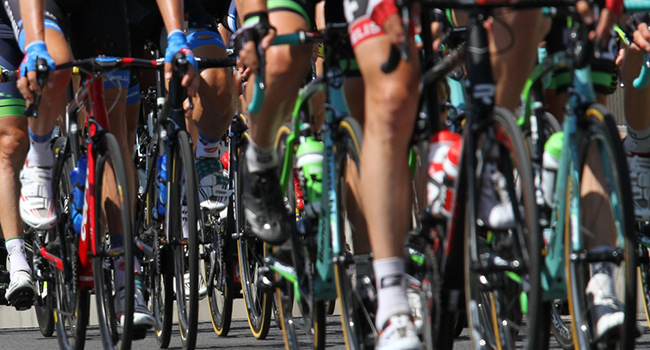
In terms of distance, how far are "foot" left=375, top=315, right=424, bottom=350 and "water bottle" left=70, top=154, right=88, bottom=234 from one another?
2012mm

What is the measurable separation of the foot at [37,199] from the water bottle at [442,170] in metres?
2.46

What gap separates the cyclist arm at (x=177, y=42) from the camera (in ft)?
17.1

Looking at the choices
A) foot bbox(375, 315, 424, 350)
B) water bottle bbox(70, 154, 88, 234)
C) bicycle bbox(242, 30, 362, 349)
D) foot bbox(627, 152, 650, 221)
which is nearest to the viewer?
foot bbox(375, 315, 424, 350)

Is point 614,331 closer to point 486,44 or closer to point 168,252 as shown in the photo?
point 486,44

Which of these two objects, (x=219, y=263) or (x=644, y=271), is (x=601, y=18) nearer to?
(x=644, y=271)

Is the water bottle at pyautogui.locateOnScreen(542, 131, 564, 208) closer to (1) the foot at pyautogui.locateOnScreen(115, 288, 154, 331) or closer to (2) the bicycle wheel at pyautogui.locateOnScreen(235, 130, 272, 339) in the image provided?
(1) the foot at pyautogui.locateOnScreen(115, 288, 154, 331)

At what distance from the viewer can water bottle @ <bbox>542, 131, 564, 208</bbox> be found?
4129 mm

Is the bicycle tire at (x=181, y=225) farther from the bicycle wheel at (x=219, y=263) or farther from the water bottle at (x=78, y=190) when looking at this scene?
the bicycle wheel at (x=219, y=263)

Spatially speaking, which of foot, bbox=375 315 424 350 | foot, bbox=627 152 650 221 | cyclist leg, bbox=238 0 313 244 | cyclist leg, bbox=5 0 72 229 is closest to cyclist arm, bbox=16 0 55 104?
cyclist leg, bbox=5 0 72 229

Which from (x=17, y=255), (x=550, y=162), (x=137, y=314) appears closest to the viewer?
(x=550, y=162)

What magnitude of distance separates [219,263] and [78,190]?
1805mm

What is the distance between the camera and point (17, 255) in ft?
21.6

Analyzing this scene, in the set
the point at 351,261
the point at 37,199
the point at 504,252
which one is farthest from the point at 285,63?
the point at 504,252

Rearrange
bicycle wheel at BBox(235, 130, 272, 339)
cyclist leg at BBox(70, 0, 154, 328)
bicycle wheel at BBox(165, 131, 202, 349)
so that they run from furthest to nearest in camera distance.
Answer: bicycle wheel at BBox(235, 130, 272, 339)
cyclist leg at BBox(70, 0, 154, 328)
bicycle wheel at BBox(165, 131, 202, 349)
